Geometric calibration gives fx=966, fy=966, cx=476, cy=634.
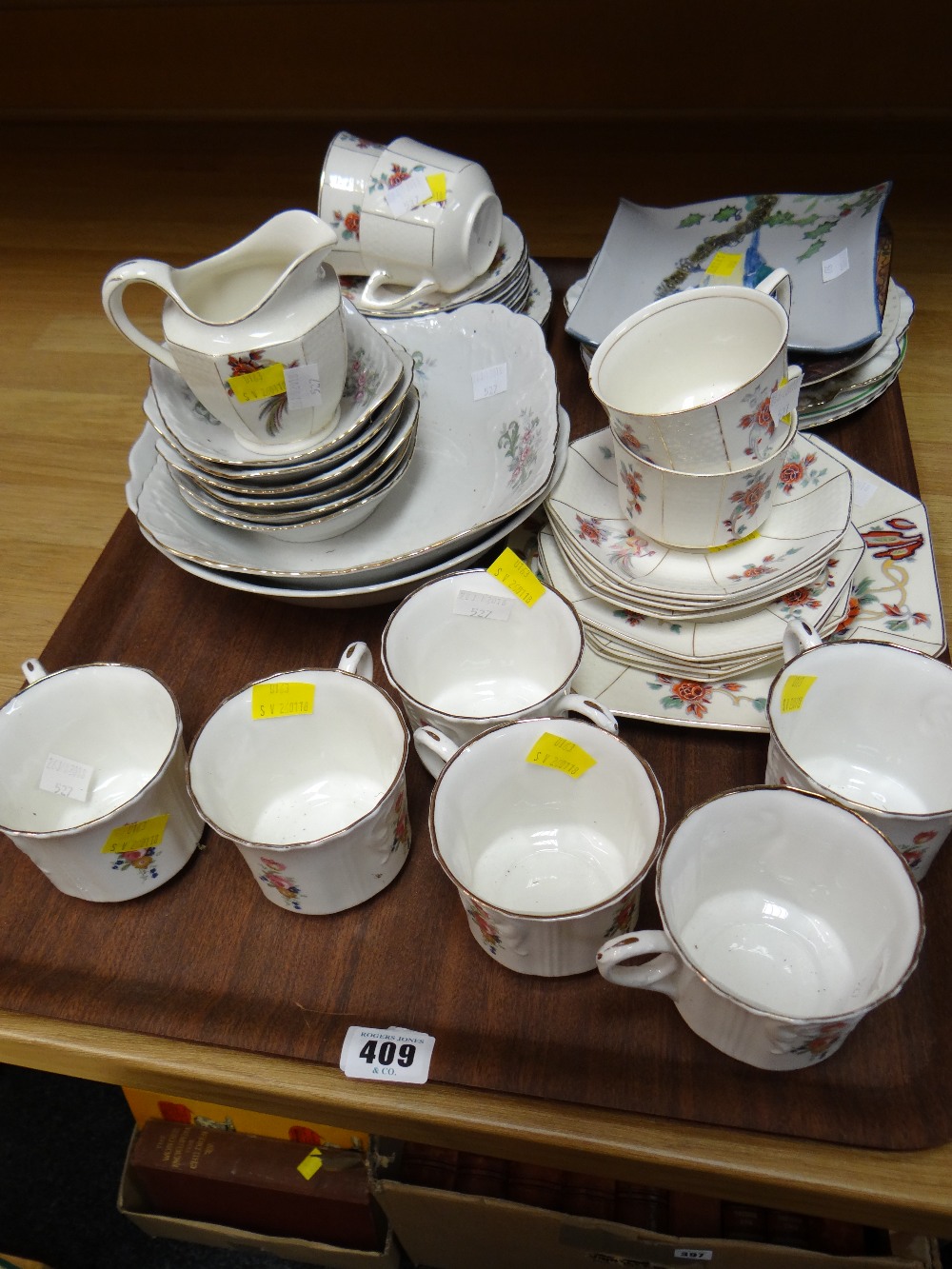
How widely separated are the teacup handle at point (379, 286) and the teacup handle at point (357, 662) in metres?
0.44

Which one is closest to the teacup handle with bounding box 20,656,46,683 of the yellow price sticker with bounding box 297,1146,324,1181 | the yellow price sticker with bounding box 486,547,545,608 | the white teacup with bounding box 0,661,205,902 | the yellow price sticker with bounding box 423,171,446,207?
the white teacup with bounding box 0,661,205,902

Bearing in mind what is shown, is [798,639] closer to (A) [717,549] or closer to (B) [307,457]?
(A) [717,549]

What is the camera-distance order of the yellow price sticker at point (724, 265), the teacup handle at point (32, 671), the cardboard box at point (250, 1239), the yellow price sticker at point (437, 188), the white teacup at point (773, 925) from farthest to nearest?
the yellow price sticker at point (724, 265) < the yellow price sticker at point (437, 188) < the cardboard box at point (250, 1239) < the teacup handle at point (32, 671) < the white teacup at point (773, 925)

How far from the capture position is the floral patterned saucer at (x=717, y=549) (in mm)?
731

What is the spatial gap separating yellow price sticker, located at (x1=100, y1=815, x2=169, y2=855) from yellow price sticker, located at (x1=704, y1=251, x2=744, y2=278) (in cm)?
83

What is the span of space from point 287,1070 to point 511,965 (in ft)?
0.51

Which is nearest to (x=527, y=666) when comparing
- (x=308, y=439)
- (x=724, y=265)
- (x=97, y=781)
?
(x=308, y=439)

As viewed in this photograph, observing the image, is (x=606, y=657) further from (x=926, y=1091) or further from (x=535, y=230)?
(x=535, y=230)

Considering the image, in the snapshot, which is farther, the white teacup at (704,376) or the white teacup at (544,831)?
the white teacup at (704,376)

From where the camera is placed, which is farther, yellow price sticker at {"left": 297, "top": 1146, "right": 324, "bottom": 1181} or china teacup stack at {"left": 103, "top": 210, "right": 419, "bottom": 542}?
yellow price sticker at {"left": 297, "top": 1146, "right": 324, "bottom": 1181}

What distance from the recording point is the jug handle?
2.38 feet

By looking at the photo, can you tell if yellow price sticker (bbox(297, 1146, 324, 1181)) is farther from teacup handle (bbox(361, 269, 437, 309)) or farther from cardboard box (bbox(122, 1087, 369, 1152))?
teacup handle (bbox(361, 269, 437, 309))

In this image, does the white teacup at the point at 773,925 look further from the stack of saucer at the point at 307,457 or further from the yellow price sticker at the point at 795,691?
the stack of saucer at the point at 307,457

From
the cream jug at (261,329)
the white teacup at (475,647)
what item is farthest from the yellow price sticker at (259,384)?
the white teacup at (475,647)
